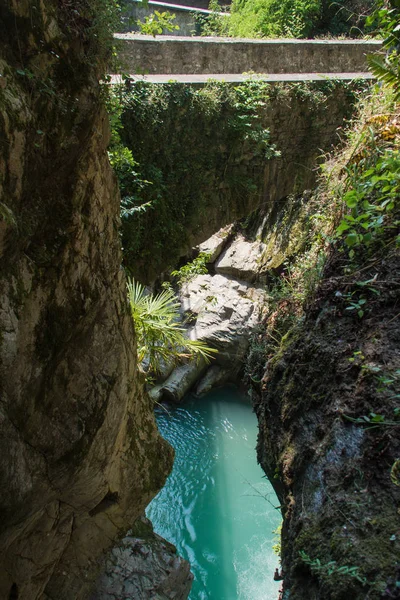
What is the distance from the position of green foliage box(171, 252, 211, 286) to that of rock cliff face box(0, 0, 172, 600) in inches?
278

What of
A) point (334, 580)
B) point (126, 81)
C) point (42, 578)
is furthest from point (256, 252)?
point (334, 580)

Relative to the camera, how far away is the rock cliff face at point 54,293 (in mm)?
2137

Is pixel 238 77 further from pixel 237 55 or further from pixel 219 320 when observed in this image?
pixel 219 320

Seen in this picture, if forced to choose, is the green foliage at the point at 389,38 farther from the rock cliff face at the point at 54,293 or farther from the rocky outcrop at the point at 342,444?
the rock cliff face at the point at 54,293

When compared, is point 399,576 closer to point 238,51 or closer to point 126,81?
point 126,81

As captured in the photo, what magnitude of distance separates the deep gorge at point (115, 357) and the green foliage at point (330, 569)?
11 millimetres

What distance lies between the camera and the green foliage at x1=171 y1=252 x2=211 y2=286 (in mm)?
10656

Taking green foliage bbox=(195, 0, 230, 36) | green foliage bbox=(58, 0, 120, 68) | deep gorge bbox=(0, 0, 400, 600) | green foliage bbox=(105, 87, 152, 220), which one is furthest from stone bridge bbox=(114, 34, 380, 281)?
green foliage bbox=(195, 0, 230, 36)

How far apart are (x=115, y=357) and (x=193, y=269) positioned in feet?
25.0

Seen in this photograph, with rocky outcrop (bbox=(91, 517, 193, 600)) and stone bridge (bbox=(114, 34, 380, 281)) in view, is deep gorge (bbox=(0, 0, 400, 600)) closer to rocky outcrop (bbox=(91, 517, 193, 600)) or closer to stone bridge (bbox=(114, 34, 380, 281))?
rocky outcrop (bbox=(91, 517, 193, 600))

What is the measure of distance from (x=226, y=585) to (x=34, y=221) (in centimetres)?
611

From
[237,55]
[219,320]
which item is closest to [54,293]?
[237,55]

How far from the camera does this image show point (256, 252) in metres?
11.2

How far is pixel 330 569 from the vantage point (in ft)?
6.39
